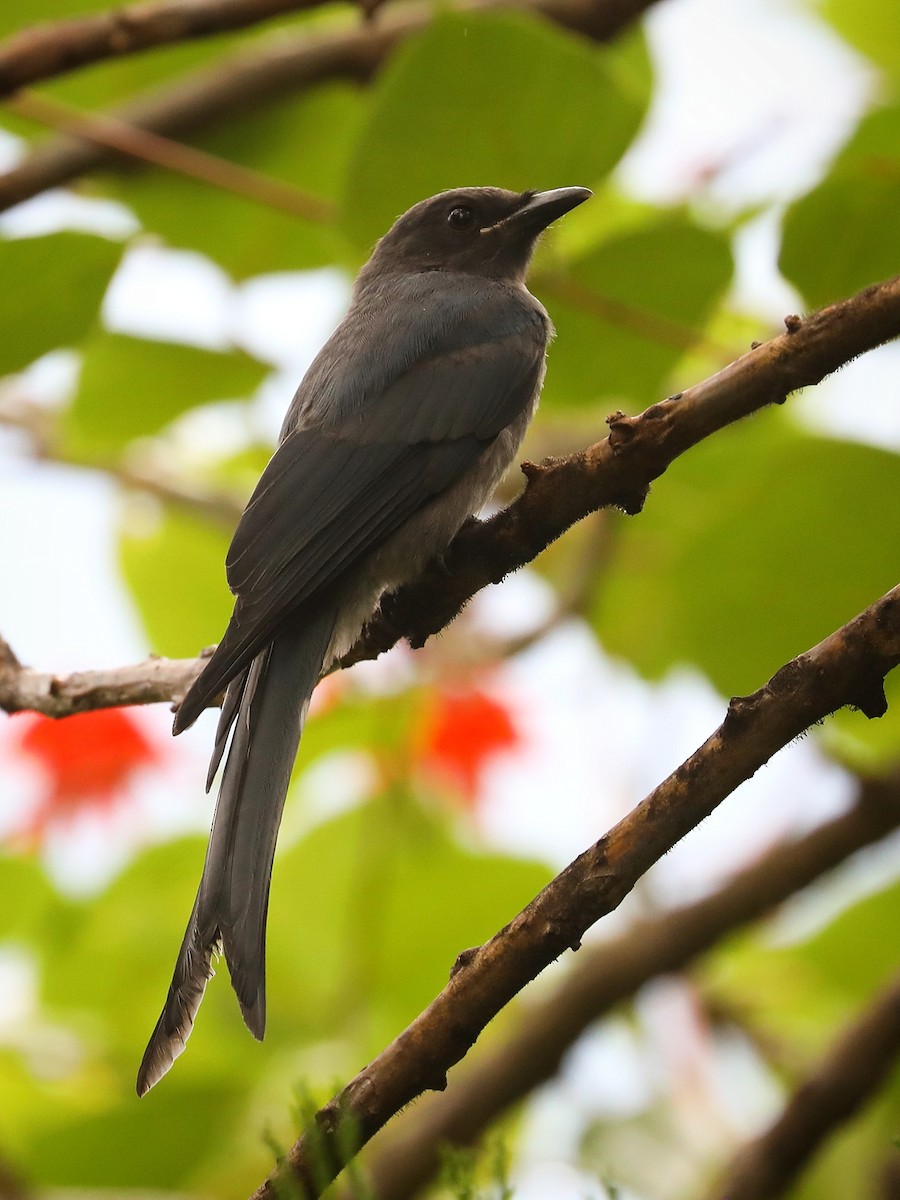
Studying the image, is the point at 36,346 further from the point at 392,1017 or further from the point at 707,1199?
the point at 707,1199

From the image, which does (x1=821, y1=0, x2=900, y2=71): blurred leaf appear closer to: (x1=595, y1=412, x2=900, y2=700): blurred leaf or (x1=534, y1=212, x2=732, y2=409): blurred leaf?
(x1=534, y1=212, x2=732, y2=409): blurred leaf

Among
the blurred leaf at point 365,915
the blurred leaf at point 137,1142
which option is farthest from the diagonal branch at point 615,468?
the blurred leaf at point 365,915

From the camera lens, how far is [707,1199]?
3.90 meters

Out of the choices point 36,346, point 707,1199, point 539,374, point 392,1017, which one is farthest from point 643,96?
point 707,1199

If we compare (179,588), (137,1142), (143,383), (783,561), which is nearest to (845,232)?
(783,561)

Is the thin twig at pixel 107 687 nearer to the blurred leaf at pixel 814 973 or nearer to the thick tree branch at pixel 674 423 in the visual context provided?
the thick tree branch at pixel 674 423

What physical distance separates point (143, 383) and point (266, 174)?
766mm

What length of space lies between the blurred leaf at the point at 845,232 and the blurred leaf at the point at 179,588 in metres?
2.20

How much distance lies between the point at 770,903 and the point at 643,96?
240cm

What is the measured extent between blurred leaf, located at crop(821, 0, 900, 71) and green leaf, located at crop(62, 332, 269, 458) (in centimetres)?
212

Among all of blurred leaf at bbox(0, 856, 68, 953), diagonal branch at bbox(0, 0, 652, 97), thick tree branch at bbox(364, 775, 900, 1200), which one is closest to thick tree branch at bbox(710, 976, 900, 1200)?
thick tree branch at bbox(364, 775, 900, 1200)

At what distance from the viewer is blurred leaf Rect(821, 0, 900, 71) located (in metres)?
4.60

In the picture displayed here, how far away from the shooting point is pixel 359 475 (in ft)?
11.2

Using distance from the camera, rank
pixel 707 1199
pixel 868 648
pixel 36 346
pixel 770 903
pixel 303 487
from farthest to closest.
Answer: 1. pixel 770 903
2. pixel 707 1199
3. pixel 36 346
4. pixel 303 487
5. pixel 868 648
